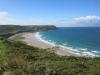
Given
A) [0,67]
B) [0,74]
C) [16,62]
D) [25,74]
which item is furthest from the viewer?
[16,62]

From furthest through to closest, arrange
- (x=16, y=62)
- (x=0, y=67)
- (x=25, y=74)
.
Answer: (x=16, y=62) < (x=0, y=67) < (x=25, y=74)

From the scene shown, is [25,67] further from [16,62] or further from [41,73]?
[16,62]

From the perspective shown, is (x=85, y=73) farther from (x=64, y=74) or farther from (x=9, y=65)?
(x=9, y=65)

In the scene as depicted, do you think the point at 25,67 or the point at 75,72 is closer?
the point at 25,67

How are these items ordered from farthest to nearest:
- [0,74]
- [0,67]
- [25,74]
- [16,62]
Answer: [16,62] < [0,67] < [0,74] < [25,74]

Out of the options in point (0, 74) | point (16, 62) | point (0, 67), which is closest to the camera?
point (0, 74)

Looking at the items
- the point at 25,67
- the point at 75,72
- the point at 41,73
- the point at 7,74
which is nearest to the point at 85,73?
the point at 75,72

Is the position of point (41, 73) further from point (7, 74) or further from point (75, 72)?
point (75, 72)

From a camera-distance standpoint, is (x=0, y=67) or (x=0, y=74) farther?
(x=0, y=67)

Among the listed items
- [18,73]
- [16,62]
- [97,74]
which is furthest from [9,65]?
[97,74]
